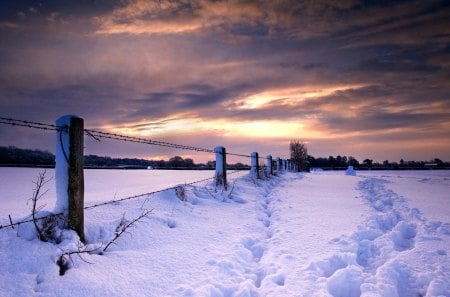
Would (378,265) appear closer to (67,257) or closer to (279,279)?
(279,279)

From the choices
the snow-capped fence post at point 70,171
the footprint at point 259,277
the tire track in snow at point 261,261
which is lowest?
the footprint at point 259,277

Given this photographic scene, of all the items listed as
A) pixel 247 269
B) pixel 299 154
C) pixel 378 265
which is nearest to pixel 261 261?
pixel 247 269

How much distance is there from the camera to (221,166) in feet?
27.9

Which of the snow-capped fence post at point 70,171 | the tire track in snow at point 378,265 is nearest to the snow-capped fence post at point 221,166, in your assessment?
→ the tire track in snow at point 378,265

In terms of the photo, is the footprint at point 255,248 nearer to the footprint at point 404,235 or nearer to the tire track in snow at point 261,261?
the tire track in snow at point 261,261

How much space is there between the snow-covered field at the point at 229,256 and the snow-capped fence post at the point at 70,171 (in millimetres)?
200

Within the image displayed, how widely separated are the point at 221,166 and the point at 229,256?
494cm

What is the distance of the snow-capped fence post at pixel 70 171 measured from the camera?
319 cm

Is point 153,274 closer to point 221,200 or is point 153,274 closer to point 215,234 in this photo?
point 215,234

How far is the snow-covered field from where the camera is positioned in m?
2.72

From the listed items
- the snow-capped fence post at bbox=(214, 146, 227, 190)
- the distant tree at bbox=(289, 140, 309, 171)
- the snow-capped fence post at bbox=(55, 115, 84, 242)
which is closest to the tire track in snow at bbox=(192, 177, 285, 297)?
the snow-capped fence post at bbox=(55, 115, 84, 242)

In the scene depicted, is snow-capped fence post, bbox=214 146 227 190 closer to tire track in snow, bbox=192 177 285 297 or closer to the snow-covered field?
the snow-covered field

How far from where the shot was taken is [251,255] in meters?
3.83

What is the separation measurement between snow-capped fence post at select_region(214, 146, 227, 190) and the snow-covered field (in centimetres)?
235
